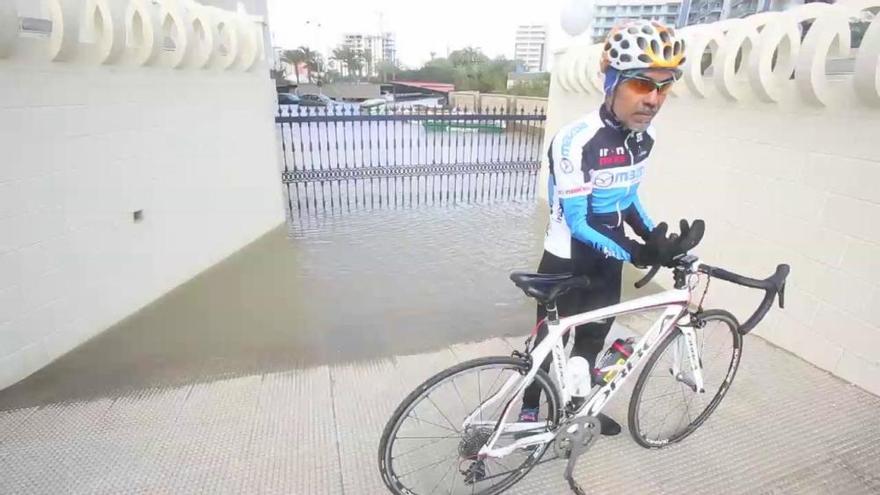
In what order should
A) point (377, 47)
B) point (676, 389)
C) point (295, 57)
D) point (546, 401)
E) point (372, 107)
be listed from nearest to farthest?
point (546, 401), point (676, 389), point (372, 107), point (295, 57), point (377, 47)

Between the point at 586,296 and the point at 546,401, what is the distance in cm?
49

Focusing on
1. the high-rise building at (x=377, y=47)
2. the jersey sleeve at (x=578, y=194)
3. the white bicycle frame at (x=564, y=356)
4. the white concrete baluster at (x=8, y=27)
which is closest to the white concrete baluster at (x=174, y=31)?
the white concrete baluster at (x=8, y=27)

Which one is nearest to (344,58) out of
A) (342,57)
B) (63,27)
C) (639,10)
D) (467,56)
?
(342,57)

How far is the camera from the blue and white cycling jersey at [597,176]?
1.66 m

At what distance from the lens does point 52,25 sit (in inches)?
105

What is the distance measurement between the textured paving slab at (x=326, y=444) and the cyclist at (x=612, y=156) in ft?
2.99

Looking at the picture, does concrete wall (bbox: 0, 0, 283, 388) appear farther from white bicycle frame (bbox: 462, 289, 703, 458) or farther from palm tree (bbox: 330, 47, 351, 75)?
palm tree (bbox: 330, 47, 351, 75)

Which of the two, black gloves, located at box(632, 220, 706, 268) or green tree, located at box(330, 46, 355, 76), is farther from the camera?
green tree, located at box(330, 46, 355, 76)

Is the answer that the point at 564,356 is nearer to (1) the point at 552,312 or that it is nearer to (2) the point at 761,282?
(1) the point at 552,312

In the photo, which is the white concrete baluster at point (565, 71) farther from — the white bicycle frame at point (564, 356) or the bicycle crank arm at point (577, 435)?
the bicycle crank arm at point (577, 435)

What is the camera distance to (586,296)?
78.5 inches

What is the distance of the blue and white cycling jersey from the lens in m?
1.66

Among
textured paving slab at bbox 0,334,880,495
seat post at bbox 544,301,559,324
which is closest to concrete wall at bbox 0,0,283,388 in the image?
textured paving slab at bbox 0,334,880,495

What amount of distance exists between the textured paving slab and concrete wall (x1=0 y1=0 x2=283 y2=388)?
0.80 m
